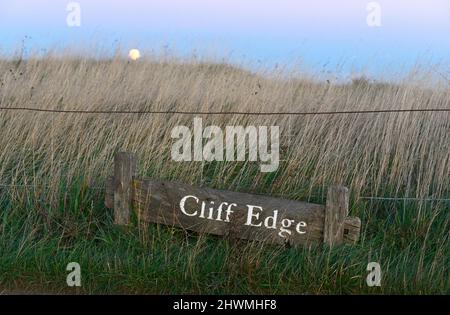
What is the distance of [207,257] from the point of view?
431cm

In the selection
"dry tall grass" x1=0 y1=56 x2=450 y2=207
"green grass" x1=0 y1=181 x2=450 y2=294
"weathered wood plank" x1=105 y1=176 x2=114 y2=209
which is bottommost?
"green grass" x1=0 y1=181 x2=450 y2=294

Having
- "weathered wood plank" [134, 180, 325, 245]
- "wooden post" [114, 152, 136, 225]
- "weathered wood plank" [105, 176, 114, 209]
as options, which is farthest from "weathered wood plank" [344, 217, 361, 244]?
"weathered wood plank" [105, 176, 114, 209]

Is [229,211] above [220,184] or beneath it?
beneath

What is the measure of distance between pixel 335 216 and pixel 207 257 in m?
0.90

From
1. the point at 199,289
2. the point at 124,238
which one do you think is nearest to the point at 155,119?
the point at 124,238

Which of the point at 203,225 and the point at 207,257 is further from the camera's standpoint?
the point at 203,225

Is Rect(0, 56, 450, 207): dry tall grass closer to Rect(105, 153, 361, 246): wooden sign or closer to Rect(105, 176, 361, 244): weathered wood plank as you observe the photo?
Rect(105, 176, 361, 244): weathered wood plank

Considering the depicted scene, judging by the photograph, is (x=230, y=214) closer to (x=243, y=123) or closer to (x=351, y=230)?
(x=351, y=230)

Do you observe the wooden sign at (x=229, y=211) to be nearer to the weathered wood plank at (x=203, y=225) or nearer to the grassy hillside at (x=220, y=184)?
the weathered wood plank at (x=203, y=225)

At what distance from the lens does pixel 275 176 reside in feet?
17.2

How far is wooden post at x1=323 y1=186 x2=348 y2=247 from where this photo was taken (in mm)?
4262

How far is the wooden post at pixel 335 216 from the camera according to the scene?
4262mm

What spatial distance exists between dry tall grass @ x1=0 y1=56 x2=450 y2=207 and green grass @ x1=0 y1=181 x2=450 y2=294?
35cm

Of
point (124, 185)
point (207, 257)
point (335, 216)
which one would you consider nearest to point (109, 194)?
point (124, 185)
